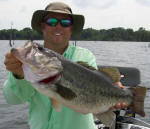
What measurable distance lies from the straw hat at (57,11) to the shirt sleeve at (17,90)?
Answer: 1.06 metres

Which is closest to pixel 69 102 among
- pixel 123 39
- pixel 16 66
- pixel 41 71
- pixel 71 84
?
pixel 71 84

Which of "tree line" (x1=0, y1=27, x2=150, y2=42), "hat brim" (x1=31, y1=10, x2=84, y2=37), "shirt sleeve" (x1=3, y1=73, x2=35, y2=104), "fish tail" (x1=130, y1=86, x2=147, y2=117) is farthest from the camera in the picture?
"tree line" (x1=0, y1=27, x2=150, y2=42)

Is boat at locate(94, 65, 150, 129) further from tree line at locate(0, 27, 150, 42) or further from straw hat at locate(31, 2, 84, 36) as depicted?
tree line at locate(0, 27, 150, 42)

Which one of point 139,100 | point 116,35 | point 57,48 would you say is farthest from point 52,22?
point 116,35

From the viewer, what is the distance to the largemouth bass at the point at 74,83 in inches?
124

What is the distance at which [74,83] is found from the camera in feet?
11.1

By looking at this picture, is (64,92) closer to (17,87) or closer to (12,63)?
(12,63)

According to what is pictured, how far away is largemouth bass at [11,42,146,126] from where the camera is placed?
315 cm

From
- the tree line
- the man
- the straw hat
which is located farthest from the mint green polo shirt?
the tree line

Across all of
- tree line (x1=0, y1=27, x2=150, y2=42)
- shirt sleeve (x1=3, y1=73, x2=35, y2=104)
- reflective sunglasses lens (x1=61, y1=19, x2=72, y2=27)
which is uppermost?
reflective sunglasses lens (x1=61, y1=19, x2=72, y2=27)

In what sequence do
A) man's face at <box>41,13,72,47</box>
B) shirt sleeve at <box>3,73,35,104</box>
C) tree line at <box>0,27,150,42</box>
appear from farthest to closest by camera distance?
tree line at <box>0,27,150,42</box> → man's face at <box>41,13,72,47</box> → shirt sleeve at <box>3,73,35,104</box>

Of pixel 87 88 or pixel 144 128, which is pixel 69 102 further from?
pixel 144 128

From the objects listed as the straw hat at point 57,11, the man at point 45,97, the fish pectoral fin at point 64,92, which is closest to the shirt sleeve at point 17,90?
the man at point 45,97

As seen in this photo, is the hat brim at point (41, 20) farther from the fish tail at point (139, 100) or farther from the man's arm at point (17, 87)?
the fish tail at point (139, 100)
